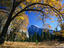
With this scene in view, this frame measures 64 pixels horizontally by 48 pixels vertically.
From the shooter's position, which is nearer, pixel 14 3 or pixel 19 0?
pixel 14 3

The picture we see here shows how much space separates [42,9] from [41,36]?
8853 millimetres

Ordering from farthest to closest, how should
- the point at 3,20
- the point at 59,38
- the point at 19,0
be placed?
the point at 59,38, the point at 3,20, the point at 19,0

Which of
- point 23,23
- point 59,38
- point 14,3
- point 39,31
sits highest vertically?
point 14,3

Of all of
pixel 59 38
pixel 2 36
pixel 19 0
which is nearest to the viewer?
pixel 2 36

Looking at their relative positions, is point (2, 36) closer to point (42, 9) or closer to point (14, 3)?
point (14, 3)

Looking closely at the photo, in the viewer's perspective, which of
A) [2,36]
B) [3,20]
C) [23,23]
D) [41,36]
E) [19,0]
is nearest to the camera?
[2,36]

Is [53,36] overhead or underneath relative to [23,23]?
underneath

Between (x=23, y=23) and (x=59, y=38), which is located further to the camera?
(x=59, y=38)

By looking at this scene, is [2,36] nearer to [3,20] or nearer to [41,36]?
[3,20]

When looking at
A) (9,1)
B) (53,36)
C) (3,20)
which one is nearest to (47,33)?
(53,36)

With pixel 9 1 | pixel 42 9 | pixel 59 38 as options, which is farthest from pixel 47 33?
pixel 9 1

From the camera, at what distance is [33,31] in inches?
599

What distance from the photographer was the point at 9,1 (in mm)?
6449

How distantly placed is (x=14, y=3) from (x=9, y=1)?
0.85 meters
